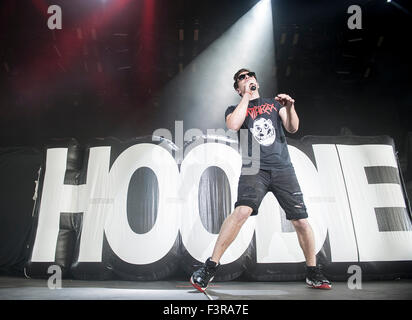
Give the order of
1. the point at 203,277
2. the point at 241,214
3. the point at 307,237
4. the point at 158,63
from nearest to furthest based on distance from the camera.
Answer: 1. the point at 203,277
2. the point at 241,214
3. the point at 307,237
4. the point at 158,63

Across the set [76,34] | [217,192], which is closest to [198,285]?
[217,192]

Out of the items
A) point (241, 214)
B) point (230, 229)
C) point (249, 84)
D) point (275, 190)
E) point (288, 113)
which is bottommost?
point (230, 229)

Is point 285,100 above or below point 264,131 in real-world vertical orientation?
above

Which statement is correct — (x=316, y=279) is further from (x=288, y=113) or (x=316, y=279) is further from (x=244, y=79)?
(x=244, y=79)

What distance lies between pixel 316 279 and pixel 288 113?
1301 mm

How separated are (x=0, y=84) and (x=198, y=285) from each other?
5.23m

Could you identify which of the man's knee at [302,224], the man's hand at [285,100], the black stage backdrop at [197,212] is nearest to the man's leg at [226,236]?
the man's knee at [302,224]

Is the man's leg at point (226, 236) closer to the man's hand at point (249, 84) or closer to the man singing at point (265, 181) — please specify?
the man singing at point (265, 181)

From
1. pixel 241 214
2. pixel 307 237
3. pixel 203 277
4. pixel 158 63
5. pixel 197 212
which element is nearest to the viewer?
pixel 203 277

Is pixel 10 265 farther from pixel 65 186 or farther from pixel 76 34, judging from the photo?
pixel 76 34

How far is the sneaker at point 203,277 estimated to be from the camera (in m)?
2.05

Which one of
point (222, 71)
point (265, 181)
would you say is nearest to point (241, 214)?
point (265, 181)

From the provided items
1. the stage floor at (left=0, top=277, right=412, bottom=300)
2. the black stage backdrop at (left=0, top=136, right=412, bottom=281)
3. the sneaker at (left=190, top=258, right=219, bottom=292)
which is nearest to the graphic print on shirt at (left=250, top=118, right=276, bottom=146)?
the black stage backdrop at (left=0, top=136, right=412, bottom=281)

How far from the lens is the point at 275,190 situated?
2320 mm
